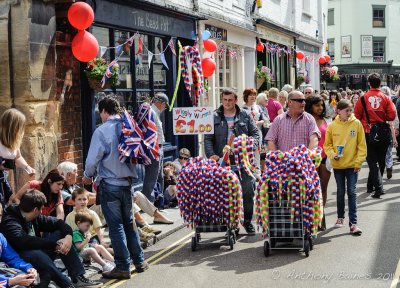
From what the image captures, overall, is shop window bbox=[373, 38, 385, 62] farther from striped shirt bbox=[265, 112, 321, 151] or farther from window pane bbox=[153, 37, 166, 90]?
striped shirt bbox=[265, 112, 321, 151]

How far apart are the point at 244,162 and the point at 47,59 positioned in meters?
2.92

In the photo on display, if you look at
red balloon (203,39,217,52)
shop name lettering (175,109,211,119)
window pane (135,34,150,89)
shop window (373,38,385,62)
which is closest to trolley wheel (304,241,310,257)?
shop name lettering (175,109,211,119)

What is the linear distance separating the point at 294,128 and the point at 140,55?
15.6 ft

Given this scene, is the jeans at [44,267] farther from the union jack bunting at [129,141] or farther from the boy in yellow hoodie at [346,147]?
the boy in yellow hoodie at [346,147]

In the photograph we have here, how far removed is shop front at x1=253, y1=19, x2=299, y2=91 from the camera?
71.1ft

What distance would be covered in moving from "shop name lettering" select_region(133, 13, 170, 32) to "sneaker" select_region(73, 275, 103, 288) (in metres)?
5.99

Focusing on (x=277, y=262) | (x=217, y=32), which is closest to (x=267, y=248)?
(x=277, y=262)

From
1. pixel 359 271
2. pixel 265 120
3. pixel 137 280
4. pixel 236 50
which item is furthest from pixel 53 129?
pixel 236 50

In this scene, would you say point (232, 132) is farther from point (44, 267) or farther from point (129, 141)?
point (44, 267)

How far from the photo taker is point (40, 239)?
6.75 meters

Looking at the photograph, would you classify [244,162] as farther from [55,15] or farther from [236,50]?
[236,50]

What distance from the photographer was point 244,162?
30.2 feet

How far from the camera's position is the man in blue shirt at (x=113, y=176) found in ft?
24.1

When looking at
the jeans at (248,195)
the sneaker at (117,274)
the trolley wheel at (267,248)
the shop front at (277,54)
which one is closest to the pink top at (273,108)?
the jeans at (248,195)
